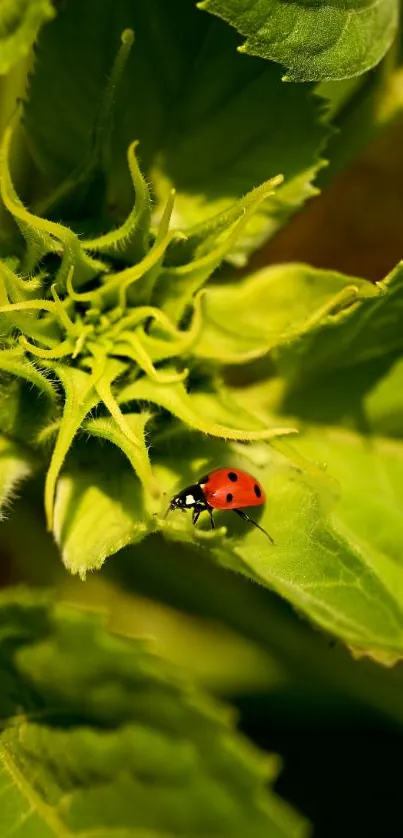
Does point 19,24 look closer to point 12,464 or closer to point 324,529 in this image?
point 12,464

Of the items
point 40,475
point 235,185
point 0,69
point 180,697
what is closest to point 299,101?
point 235,185

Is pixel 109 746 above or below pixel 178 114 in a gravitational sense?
below

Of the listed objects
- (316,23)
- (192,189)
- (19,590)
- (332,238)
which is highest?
(316,23)

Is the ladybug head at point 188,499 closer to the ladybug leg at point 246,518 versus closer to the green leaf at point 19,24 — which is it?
the ladybug leg at point 246,518

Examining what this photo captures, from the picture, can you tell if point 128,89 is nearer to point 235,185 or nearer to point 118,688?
point 235,185

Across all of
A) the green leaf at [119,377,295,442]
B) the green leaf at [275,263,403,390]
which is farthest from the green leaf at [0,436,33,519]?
the green leaf at [275,263,403,390]

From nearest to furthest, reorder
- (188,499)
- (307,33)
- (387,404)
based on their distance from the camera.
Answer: (307,33), (188,499), (387,404)

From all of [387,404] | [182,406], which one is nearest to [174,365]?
[182,406]
